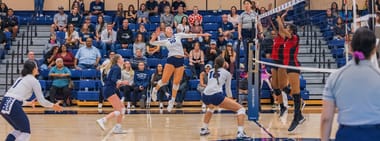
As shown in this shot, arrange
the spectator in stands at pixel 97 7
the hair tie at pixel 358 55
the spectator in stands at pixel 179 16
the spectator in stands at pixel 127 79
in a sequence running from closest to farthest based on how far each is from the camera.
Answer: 1. the hair tie at pixel 358 55
2. the spectator in stands at pixel 127 79
3. the spectator in stands at pixel 179 16
4. the spectator in stands at pixel 97 7

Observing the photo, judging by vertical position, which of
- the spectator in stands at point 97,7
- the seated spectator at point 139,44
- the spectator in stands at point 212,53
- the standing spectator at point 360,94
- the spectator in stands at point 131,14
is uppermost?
the spectator in stands at point 97,7

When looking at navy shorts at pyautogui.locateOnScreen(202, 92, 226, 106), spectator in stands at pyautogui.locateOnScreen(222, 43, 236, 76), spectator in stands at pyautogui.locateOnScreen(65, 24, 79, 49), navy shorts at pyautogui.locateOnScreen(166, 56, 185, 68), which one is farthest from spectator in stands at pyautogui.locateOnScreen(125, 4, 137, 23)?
navy shorts at pyautogui.locateOnScreen(202, 92, 226, 106)

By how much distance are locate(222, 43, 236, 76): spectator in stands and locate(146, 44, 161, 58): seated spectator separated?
2188 millimetres

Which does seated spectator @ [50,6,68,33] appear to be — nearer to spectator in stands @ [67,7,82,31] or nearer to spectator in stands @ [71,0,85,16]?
spectator in stands @ [67,7,82,31]

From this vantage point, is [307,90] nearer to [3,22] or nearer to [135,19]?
[135,19]

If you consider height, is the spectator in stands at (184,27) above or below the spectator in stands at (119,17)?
below

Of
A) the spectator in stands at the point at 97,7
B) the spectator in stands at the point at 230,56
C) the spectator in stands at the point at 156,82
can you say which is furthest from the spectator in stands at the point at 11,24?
the spectator in stands at the point at 230,56

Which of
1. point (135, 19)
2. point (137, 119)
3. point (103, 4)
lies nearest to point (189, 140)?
point (137, 119)

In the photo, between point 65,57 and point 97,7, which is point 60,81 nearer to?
point 65,57

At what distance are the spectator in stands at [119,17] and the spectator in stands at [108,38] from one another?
1.33 meters

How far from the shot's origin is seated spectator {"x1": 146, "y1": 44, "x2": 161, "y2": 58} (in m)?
18.9

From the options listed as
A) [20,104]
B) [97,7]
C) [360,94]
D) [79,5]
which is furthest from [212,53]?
[360,94]

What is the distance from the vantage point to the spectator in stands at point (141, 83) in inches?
689

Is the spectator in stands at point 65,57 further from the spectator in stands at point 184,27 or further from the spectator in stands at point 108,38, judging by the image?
the spectator in stands at point 184,27
